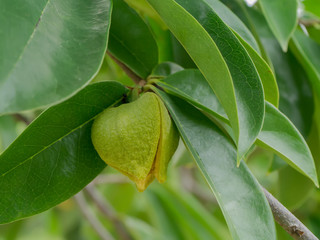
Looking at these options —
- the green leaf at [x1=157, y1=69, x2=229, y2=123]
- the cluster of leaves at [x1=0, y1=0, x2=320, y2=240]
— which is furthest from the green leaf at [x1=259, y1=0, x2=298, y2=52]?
the green leaf at [x1=157, y1=69, x2=229, y2=123]

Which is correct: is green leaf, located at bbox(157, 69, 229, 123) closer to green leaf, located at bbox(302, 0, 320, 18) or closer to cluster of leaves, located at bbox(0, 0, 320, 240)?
cluster of leaves, located at bbox(0, 0, 320, 240)

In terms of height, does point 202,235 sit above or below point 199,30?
below

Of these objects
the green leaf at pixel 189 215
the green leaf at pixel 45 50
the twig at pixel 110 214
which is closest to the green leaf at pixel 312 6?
the green leaf at pixel 45 50

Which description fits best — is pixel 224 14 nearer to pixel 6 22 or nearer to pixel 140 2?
pixel 140 2

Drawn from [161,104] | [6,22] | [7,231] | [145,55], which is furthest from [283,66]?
[7,231]

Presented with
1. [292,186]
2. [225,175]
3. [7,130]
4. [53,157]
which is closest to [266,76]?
[225,175]

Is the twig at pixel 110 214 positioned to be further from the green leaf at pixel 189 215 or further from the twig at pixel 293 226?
the twig at pixel 293 226
